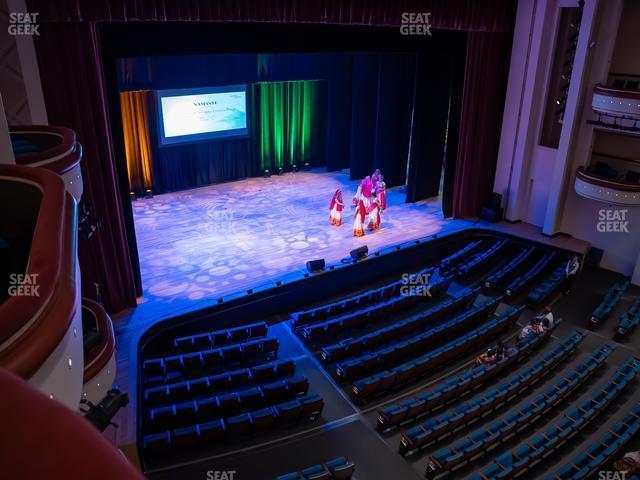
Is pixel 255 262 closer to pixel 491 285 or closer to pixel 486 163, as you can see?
pixel 491 285

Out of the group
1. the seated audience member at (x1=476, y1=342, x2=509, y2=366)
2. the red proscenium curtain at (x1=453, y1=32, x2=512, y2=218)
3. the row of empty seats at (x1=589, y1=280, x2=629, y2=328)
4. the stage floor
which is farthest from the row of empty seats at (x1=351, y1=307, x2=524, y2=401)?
the red proscenium curtain at (x1=453, y1=32, x2=512, y2=218)

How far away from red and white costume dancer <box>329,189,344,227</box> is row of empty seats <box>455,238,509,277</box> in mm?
3337

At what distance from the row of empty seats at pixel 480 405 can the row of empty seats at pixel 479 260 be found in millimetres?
3322

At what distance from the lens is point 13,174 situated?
2600 mm

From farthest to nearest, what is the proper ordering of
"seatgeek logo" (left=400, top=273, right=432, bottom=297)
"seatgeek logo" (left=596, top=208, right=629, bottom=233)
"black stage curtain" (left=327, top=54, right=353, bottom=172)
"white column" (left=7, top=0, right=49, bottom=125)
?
"black stage curtain" (left=327, top=54, right=353, bottom=172), "seatgeek logo" (left=596, top=208, right=629, bottom=233), "seatgeek logo" (left=400, top=273, right=432, bottom=297), "white column" (left=7, top=0, right=49, bottom=125)

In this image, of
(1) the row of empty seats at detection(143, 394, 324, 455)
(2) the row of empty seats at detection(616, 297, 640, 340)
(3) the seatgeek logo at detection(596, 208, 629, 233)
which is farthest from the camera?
(3) the seatgeek logo at detection(596, 208, 629, 233)

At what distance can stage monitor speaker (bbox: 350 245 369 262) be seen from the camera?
38.7 ft

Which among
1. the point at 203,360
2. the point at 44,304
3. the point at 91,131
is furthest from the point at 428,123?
the point at 44,304

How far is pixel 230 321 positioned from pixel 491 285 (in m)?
5.88

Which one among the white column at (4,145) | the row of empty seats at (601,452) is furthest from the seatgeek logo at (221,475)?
the white column at (4,145)

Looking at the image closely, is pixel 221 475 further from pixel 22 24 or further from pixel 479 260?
pixel 479 260

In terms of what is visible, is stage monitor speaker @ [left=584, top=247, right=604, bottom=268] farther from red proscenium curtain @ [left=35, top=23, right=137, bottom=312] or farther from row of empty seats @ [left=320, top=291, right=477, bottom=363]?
red proscenium curtain @ [left=35, top=23, right=137, bottom=312]

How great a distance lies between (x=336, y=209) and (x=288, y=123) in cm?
563

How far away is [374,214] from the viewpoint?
13.8 m
